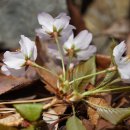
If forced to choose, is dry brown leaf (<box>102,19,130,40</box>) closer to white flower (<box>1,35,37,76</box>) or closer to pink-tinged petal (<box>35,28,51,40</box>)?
pink-tinged petal (<box>35,28,51,40</box>)

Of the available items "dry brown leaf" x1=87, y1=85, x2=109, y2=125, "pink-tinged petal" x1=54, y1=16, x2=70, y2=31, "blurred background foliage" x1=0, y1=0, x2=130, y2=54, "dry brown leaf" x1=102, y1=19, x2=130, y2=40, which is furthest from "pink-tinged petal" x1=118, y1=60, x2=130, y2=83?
"dry brown leaf" x1=102, y1=19, x2=130, y2=40

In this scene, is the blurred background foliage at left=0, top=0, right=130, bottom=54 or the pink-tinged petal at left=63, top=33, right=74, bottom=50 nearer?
the pink-tinged petal at left=63, top=33, right=74, bottom=50

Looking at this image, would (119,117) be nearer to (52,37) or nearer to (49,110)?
(49,110)

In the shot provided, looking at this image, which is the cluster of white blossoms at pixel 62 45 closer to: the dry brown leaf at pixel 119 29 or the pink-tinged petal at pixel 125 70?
the pink-tinged petal at pixel 125 70

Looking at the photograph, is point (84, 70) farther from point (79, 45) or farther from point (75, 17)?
point (75, 17)

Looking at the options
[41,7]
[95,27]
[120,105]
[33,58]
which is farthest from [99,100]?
[95,27]

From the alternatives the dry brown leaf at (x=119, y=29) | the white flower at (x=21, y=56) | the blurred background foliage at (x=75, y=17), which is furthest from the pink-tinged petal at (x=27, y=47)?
the dry brown leaf at (x=119, y=29)
